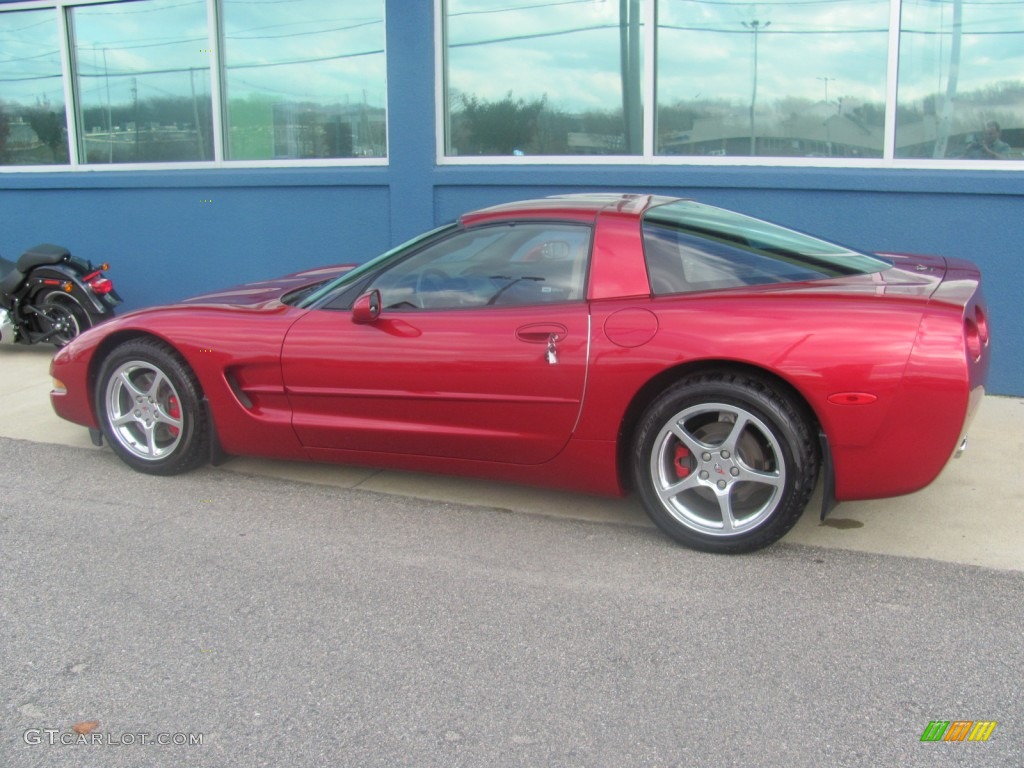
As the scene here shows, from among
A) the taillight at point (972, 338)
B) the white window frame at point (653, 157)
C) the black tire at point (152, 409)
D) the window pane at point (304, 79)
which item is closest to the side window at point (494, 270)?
the black tire at point (152, 409)

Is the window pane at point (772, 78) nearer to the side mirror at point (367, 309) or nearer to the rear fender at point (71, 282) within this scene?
the side mirror at point (367, 309)

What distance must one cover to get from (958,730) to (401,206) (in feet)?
20.5

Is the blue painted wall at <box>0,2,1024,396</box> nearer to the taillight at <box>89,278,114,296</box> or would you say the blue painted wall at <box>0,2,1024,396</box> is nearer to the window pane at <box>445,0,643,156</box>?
the window pane at <box>445,0,643,156</box>

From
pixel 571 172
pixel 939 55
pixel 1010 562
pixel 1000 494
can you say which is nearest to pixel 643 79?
pixel 571 172

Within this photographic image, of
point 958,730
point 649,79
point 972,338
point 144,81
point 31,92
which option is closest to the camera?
point 958,730

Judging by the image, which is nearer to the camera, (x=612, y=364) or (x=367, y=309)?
(x=612, y=364)

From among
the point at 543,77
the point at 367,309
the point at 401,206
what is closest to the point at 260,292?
the point at 367,309

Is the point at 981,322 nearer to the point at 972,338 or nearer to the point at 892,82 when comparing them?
the point at 972,338

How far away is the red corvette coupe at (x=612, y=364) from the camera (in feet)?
12.9

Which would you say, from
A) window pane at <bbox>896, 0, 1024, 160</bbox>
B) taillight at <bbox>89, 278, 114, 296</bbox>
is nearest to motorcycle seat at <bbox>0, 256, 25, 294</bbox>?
taillight at <bbox>89, 278, 114, 296</bbox>

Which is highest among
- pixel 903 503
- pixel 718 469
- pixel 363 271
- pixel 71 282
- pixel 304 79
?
pixel 304 79

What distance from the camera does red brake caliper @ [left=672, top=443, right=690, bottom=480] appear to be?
14.1 ft

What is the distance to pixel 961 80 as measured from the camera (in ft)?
22.8

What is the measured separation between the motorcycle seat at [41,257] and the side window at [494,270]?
4656 mm
